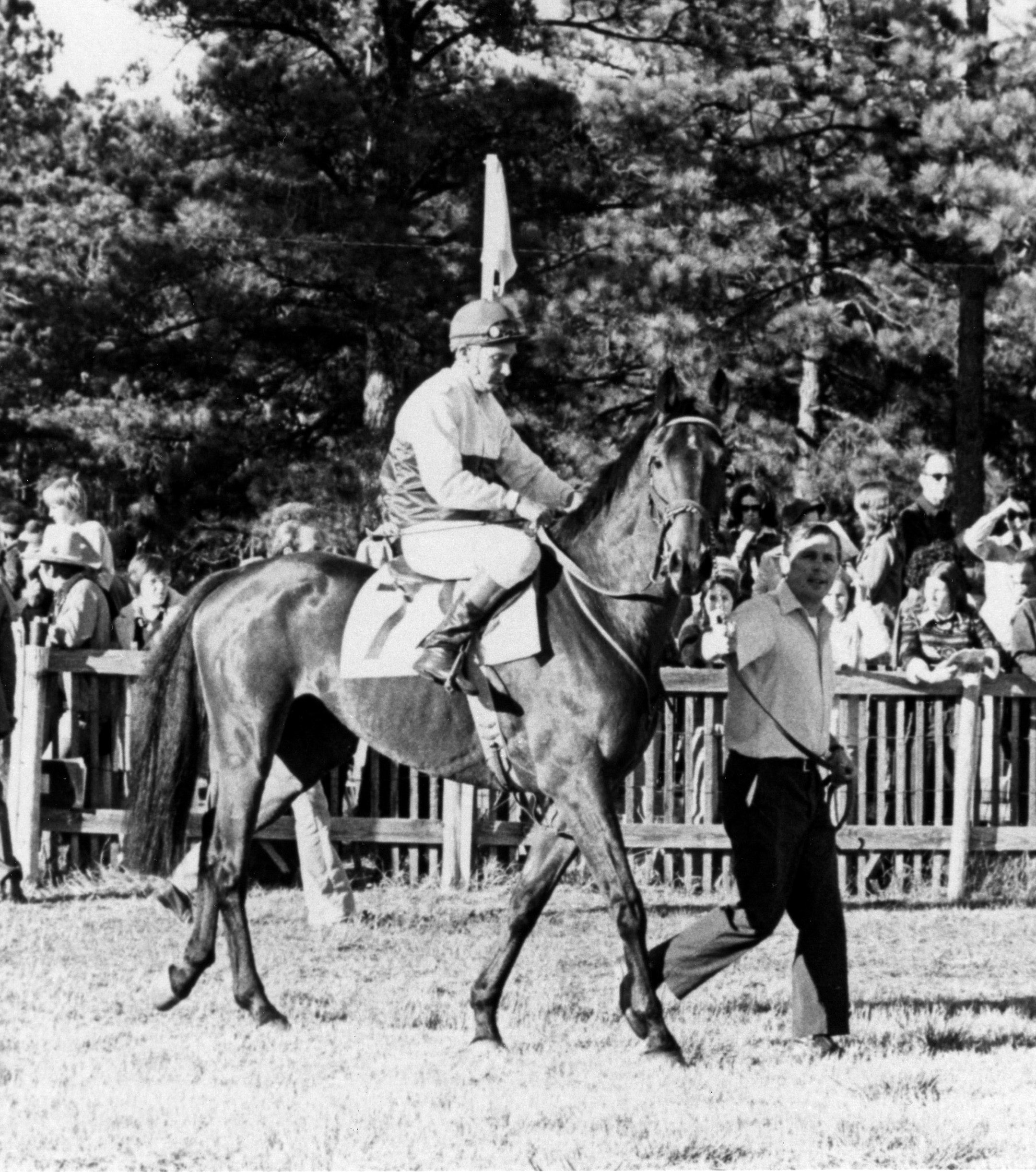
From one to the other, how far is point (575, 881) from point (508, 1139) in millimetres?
5993

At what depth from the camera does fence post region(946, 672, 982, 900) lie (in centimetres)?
1159

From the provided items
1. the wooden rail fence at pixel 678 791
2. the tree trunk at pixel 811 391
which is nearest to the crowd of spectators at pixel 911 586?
the wooden rail fence at pixel 678 791

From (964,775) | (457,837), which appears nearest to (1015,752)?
(964,775)

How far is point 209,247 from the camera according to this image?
81.9 feet

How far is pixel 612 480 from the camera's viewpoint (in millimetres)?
7809

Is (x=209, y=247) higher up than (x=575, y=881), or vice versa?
(x=209, y=247)

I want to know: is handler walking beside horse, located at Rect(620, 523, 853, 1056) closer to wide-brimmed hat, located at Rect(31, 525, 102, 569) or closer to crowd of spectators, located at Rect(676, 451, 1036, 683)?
crowd of spectators, located at Rect(676, 451, 1036, 683)

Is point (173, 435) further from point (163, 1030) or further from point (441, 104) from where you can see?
point (163, 1030)

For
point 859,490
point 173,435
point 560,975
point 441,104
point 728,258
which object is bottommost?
point 560,975

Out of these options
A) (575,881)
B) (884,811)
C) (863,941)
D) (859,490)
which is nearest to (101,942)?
(575,881)

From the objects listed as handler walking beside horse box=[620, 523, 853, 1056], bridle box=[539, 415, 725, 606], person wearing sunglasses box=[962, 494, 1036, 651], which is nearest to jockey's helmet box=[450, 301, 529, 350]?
bridle box=[539, 415, 725, 606]

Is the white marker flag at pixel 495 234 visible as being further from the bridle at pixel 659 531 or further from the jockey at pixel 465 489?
the bridle at pixel 659 531

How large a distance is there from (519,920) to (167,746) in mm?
2141

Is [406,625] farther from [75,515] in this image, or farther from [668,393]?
[75,515]
